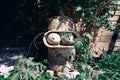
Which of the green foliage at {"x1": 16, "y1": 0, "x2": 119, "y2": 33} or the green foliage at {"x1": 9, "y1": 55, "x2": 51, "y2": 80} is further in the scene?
the green foliage at {"x1": 16, "y1": 0, "x2": 119, "y2": 33}

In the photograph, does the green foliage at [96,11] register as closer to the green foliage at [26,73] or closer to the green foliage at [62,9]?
the green foliage at [62,9]

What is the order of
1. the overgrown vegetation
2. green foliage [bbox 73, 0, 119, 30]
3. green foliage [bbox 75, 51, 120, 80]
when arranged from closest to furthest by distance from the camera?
1. green foliage [bbox 75, 51, 120, 80]
2. the overgrown vegetation
3. green foliage [bbox 73, 0, 119, 30]

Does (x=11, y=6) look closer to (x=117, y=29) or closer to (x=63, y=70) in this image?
(x=63, y=70)

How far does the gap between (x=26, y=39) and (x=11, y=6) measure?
67 centimetres

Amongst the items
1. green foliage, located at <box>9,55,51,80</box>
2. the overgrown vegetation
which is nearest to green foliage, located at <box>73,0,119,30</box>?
the overgrown vegetation

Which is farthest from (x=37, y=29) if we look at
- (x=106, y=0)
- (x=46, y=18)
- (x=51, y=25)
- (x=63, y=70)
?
(x=106, y=0)

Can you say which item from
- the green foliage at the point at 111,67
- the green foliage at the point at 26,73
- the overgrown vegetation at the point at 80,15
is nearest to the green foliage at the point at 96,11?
the overgrown vegetation at the point at 80,15

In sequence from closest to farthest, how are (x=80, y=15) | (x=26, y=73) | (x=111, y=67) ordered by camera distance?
(x=26, y=73) < (x=111, y=67) < (x=80, y=15)

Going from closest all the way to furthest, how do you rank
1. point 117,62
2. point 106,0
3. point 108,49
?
1. point 117,62
2. point 106,0
3. point 108,49

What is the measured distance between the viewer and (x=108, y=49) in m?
5.15

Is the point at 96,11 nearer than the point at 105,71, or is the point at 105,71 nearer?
the point at 105,71

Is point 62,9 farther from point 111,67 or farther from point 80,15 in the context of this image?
point 111,67

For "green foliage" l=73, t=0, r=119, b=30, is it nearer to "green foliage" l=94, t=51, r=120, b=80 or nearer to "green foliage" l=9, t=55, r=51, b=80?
"green foliage" l=94, t=51, r=120, b=80

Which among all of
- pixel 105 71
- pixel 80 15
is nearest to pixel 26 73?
pixel 105 71
